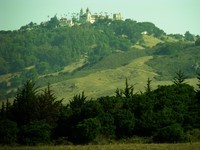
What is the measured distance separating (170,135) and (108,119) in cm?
1320

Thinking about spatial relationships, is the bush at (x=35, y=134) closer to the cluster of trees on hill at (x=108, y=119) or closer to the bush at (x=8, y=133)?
the cluster of trees on hill at (x=108, y=119)

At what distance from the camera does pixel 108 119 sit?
83.3 meters

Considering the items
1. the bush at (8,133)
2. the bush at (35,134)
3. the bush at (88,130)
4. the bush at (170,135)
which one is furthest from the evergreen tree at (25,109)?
the bush at (170,135)

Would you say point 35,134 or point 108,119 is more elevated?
point 108,119

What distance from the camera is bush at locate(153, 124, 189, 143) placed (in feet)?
241

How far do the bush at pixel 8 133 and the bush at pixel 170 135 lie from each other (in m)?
24.6

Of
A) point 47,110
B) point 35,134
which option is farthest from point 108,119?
point 47,110

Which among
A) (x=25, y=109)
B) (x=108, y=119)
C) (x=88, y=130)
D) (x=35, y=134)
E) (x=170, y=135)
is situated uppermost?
(x=25, y=109)

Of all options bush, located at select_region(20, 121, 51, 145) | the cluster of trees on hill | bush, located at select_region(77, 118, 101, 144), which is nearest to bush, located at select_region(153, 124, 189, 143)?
the cluster of trees on hill

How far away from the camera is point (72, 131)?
279 ft

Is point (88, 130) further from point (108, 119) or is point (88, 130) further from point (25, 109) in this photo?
point (25, 109)

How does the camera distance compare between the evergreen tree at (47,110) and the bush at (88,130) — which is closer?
the bush at (88,130)

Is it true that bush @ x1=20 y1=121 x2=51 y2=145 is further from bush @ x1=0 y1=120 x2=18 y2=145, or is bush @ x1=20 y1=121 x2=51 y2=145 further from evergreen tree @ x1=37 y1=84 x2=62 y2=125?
evergreen tree @ x1=37 y1=84 x2=62 y2=125

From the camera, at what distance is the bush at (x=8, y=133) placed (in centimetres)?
8162
